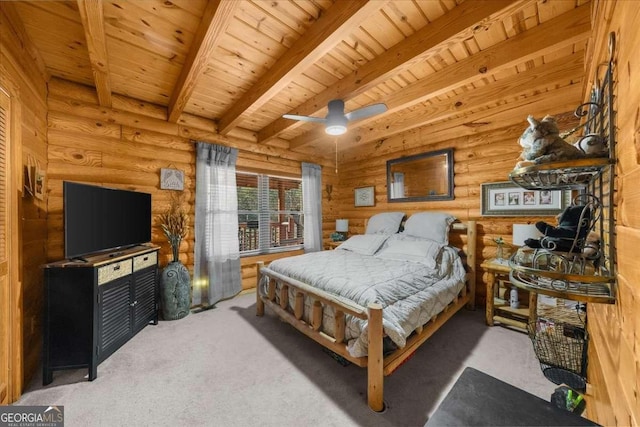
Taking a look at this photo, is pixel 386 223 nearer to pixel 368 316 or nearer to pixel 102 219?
pixel 368 316

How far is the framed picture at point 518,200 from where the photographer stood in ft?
8.98

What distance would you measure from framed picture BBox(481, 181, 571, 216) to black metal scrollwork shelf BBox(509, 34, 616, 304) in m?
2.02

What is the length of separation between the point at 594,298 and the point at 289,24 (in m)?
2.09

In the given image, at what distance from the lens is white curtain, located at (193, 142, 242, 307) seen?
3.29m

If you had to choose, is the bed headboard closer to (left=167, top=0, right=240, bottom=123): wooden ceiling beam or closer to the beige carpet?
the beige carpet

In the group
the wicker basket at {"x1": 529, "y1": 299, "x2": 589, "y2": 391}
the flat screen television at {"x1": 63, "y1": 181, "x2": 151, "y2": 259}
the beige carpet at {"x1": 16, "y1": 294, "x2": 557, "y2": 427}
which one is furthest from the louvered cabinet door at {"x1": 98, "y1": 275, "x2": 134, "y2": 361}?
the wicker basket at {"x1": 529, "y1": 299, "x2": 589, "y2": 391}

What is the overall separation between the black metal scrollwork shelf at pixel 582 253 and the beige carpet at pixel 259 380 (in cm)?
130

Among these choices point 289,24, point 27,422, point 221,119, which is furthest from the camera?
point 221,119

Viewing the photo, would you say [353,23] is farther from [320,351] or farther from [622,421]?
[320,351]

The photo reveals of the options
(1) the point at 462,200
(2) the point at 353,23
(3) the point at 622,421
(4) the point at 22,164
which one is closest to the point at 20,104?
(4) the point at 22,164

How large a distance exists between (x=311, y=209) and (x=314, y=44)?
3.09 meters

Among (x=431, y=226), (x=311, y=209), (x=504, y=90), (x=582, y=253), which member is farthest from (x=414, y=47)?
(x=311, y=209)

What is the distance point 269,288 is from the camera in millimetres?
2840

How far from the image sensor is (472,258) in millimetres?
3162
